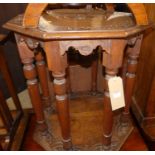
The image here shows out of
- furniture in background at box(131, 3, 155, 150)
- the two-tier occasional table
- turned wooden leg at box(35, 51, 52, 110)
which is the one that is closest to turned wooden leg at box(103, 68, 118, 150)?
the two-tier occasional table

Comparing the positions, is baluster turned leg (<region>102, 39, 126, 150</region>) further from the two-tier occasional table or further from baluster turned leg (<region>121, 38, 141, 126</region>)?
baluster turned leg (<region>121, 38, 141, 126</region>)

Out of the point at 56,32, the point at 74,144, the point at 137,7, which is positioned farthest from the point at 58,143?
the point at 137,7

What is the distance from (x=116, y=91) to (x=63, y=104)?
200mm

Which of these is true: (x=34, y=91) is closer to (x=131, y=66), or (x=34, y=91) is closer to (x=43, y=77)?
(x=43, y=77)

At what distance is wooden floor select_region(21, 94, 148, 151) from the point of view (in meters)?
1.02

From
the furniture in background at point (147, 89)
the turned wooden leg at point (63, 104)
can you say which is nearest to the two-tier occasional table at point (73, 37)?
the turned wooden leg at point (63, 104)

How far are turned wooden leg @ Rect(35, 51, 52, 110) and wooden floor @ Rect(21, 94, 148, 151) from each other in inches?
3.6

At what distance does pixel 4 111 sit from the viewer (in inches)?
37.8

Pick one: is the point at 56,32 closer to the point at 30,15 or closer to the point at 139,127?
the point at 30,15

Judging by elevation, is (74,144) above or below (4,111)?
below

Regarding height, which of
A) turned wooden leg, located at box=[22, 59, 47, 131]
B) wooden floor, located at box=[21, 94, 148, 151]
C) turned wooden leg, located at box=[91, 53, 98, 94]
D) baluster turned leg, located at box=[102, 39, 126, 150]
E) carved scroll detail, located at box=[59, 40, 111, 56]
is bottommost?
wooden floor, located at box=[21, 94, 148, 151]

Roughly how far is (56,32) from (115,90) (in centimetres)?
28

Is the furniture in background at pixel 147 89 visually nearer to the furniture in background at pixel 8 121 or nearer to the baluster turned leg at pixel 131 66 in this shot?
the baluster turned leg at pixel 131 66

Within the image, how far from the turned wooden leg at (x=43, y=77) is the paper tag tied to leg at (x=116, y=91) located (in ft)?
1.35
